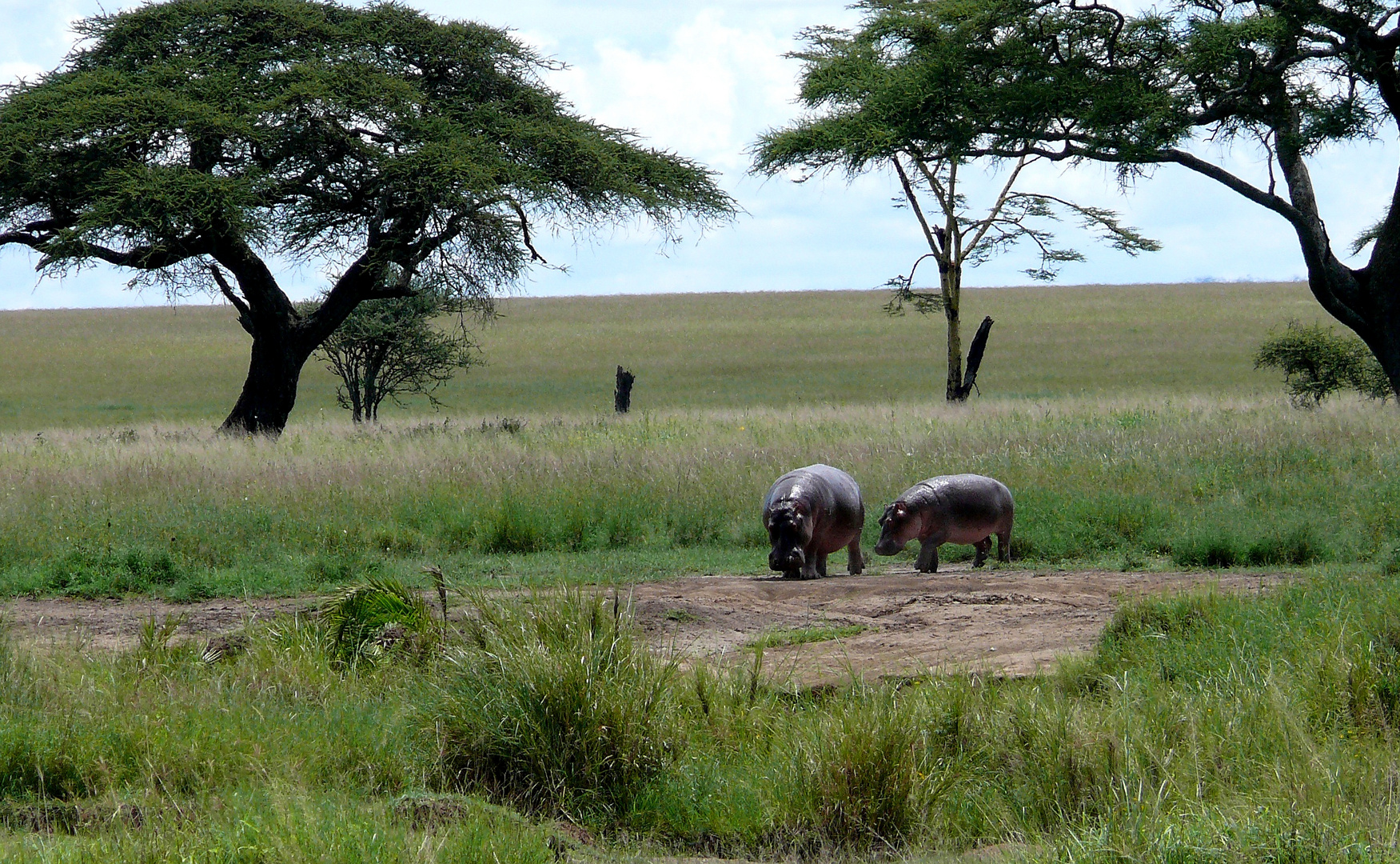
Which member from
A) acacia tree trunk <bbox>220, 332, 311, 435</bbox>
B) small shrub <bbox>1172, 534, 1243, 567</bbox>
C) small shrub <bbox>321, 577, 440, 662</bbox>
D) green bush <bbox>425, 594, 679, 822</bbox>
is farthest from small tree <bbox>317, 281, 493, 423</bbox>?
green bush <bbox>425, 594, 679, 822</bbox>

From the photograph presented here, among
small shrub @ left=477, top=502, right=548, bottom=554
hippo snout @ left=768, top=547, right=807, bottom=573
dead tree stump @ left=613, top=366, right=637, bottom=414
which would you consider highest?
dead tree stump @ left=613, top=366, right=637, bottom=414

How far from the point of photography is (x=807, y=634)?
764 cm

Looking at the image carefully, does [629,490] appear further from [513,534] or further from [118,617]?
[118,617]

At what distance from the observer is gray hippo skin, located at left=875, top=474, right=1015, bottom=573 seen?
1012 centimetres

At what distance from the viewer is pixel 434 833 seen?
14.7 ft

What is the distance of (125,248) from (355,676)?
53.9 ft

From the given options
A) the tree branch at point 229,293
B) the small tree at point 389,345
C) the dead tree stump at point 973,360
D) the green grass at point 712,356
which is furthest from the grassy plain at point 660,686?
the green grass at point 712,356

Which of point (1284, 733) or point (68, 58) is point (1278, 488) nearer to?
point (1284, 733)

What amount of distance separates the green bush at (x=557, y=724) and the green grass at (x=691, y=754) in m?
0.01

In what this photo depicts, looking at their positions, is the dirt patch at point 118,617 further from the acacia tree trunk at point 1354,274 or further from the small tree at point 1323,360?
the small tree at point 1323,360

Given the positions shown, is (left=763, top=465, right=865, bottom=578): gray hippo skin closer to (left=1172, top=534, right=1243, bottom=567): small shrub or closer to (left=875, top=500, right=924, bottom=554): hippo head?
(left=875, top=500, right=924, bottom=554): hippo head

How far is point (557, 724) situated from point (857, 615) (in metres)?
3.46

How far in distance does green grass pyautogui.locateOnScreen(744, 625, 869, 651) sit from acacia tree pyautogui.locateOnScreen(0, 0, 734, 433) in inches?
502

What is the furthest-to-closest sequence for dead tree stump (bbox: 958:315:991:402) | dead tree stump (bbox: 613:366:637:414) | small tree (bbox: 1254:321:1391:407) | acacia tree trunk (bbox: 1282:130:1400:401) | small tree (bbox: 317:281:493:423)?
1. small tree (bbox: 317:281:493:423)
2. dead tree stump (bbox: 958:315:991:402)
3. small tree (bbox: 1254:321:1391:407)
4. dead tree stump (bbox: 613:366:637:414)
5. acacia tree trunk (bbox: 1282:130:1400:401)
